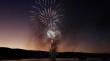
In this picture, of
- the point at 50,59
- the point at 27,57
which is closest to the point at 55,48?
the point at 50,59

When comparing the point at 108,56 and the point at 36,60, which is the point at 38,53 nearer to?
the point at 36,60

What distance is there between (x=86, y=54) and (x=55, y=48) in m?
7.09

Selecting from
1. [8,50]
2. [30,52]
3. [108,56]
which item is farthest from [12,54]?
[108,56]

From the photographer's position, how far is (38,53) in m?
35.7

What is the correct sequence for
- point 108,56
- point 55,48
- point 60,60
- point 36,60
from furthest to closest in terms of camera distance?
1. point 108,56
2. point 60,60
3. point 36,60
4. point 55,48

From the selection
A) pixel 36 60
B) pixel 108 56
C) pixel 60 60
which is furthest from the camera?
pixel 108 56

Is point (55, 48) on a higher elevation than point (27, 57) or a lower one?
higher

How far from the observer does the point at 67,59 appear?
3625cm

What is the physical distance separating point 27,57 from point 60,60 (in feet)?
13.9

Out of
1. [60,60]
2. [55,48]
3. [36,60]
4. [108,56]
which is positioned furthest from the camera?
[108,56]

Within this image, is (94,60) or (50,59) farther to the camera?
(94,60)

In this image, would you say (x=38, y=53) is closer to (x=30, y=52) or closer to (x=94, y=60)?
(x=30, y=52)

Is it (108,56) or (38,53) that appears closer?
(38,53)

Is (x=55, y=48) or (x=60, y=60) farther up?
(x=55, y=48)
